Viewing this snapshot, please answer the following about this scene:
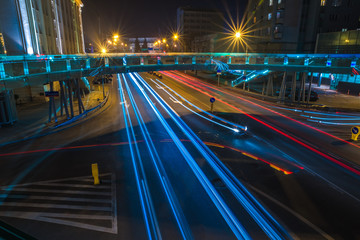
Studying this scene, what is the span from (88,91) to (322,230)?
33.1 metres

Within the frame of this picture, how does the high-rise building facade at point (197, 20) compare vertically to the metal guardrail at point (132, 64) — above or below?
above

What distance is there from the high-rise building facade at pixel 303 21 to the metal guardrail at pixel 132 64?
→ 2842 centimetres

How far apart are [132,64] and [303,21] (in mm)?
48403

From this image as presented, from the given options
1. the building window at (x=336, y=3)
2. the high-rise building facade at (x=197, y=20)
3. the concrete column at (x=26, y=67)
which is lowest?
the concrete column at (x=26, y=67)

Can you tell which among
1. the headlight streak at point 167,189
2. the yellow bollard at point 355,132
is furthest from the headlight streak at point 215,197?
the yellow bollard at point 355,132

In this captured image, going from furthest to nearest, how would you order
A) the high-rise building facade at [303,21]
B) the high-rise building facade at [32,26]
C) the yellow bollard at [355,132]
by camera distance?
the high-rise building facade at [303,21] → the high-rise building facade at [32,26] → the yellow bollard at [355,132]

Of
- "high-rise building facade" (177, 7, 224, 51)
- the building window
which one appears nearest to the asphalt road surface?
the building window

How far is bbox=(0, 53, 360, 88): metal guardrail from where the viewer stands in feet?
49.6

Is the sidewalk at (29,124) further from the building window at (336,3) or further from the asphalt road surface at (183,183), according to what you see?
the building window at (336,3)

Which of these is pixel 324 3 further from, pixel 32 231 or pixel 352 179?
pixel 32 231

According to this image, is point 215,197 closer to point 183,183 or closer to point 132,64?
point 183,183

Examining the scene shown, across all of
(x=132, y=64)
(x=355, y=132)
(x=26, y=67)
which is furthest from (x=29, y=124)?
(x=355, y=132)

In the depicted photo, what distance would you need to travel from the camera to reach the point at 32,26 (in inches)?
1014

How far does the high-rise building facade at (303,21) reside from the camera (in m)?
52.4
